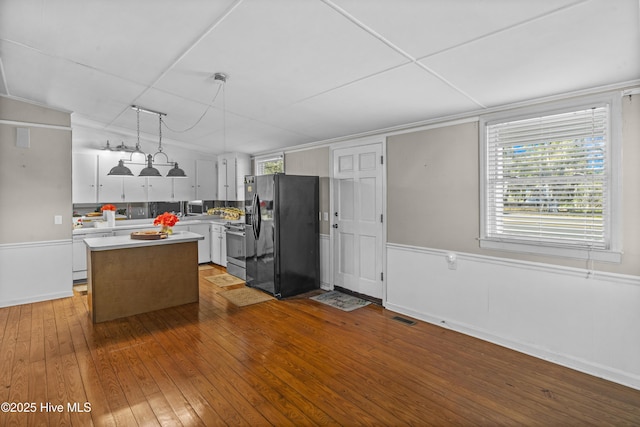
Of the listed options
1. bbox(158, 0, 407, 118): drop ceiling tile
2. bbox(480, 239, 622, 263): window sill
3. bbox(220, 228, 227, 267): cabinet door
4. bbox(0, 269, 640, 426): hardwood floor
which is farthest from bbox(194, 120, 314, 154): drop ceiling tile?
bbox(480, 239, 622, 263): window sill

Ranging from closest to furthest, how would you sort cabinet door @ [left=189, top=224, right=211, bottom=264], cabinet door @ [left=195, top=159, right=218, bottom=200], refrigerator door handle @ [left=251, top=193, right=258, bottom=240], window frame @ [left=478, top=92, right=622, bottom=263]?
window frame @ [left=478, top=92, right=622, bottom=263]
refrigerator door handle @ [left=251, top=193, right=258, bottom=240]
cabinet door @ [left=189, top=224, right=211, bottom=264]
cabinet door @ [left=195, top=159, right=218, bottom=200]

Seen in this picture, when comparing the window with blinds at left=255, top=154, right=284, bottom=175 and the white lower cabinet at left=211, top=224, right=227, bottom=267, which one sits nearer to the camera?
the window with blinds at left=255, top=154, right=284, bottom=175

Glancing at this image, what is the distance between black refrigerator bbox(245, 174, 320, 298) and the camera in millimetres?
4684

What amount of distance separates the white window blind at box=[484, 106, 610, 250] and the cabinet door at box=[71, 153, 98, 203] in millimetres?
6050

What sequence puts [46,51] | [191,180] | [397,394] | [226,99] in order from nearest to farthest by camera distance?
[397,394], [46,51], [226,99], [191,180]

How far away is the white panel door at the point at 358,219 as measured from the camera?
14.4 feet

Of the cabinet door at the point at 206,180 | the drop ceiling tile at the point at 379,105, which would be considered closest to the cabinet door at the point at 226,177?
the cabinet door at the point at 206,180

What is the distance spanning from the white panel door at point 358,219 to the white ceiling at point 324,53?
0.80 meters

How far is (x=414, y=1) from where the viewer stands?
1.69 m

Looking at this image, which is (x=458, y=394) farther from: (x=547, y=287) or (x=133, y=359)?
(x=133, y=359)

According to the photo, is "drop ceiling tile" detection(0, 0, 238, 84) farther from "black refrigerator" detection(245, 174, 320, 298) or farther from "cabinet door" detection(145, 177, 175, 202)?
"cabinet door" detection(145, 177, 175, 202)

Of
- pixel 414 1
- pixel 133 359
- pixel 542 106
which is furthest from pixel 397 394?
pixel 542 106

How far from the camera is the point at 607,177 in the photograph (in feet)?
8.46

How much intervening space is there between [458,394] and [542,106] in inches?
97.6
